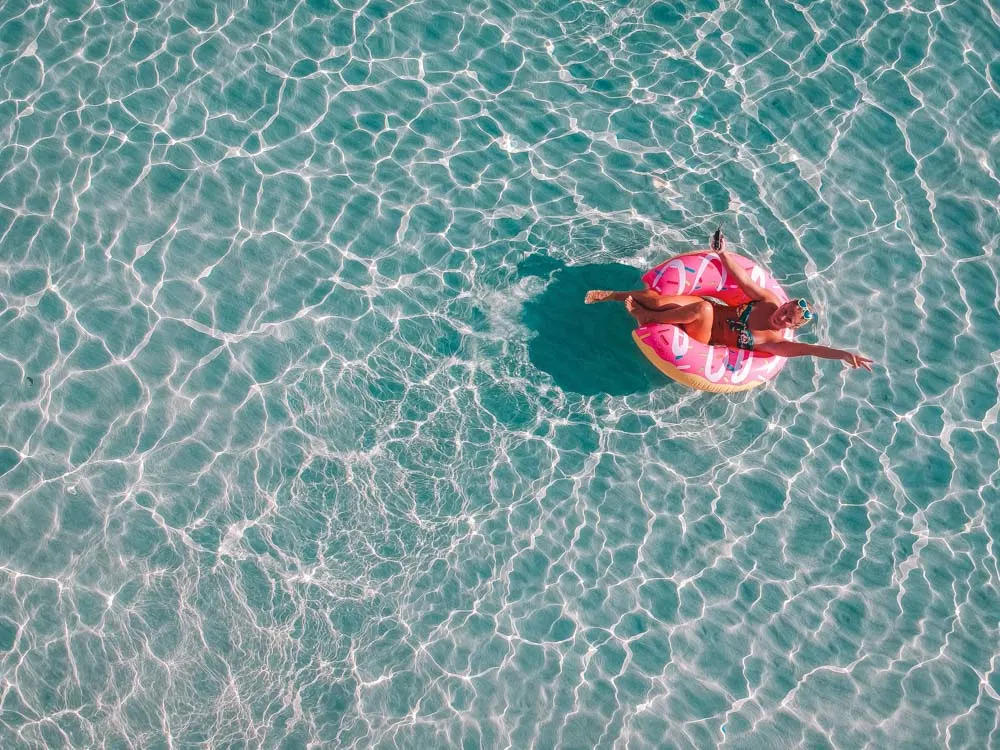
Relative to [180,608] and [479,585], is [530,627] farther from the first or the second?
[180,608]

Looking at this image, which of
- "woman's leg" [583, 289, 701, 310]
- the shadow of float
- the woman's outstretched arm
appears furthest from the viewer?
the shadow of float

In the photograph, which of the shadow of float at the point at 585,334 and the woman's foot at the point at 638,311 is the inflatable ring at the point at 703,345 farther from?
the shadow of float at the point at 585,334

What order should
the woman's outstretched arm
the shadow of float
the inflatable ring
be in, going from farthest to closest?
the shadow of float → the inflatable ring → the woman's outstretched arm

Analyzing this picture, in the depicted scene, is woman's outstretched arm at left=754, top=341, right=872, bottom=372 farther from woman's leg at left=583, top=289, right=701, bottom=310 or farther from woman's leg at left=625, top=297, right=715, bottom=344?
woman's leg at left=583, top=289, right=701, bottom=310

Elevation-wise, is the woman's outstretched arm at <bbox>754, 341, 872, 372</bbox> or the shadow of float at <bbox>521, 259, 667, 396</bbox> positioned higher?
the woman's outstretched arm at <bbox>754, 341, 872, 372</bbox>

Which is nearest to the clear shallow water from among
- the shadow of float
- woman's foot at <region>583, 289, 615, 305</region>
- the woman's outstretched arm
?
the shadow of float

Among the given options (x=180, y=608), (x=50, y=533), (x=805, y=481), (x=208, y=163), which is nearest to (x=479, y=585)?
(x=180, y=608)

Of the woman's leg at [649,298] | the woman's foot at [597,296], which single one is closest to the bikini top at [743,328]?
the woman's leg at [649,298]

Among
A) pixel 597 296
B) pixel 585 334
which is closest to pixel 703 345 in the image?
pixel 597 296
